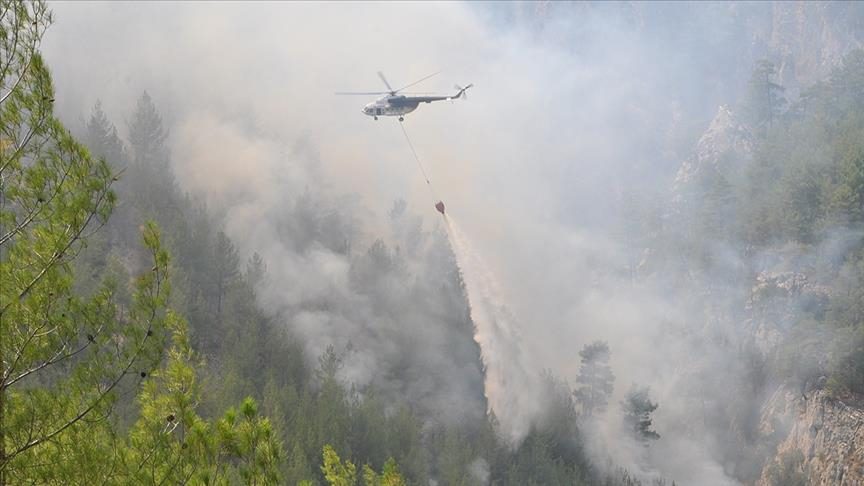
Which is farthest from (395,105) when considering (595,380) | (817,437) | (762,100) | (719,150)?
(762,100)

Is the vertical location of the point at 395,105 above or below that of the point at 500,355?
below

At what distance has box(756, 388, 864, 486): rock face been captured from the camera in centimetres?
6294

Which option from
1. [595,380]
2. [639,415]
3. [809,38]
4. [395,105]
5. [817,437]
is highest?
[809,38]

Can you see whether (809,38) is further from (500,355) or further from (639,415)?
(500,355)

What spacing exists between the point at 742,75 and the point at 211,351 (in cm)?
8897

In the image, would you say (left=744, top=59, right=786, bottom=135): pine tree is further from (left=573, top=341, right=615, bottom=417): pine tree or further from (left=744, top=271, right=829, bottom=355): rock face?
(left=573, top=341, right=615, bottom=417): pine tree

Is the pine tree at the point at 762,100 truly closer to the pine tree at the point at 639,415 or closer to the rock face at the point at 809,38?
the rock face at the point at 809,38

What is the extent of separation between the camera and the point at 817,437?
66.2 metres

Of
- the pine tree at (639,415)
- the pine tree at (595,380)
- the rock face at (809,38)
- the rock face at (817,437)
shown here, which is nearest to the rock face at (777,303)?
the rock face at (817,437)

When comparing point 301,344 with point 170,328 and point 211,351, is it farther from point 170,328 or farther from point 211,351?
point 170,328

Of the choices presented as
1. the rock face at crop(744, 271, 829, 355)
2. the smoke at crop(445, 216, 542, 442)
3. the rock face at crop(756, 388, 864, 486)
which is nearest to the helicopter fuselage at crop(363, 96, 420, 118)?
the smoke at crop(445, 216, 542, 442)

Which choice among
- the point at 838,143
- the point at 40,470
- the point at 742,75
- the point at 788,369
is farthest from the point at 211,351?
the point at 742,75

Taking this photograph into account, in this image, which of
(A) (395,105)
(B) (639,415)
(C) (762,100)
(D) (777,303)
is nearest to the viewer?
(A) (395,105)

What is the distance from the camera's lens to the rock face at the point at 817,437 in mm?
62938
